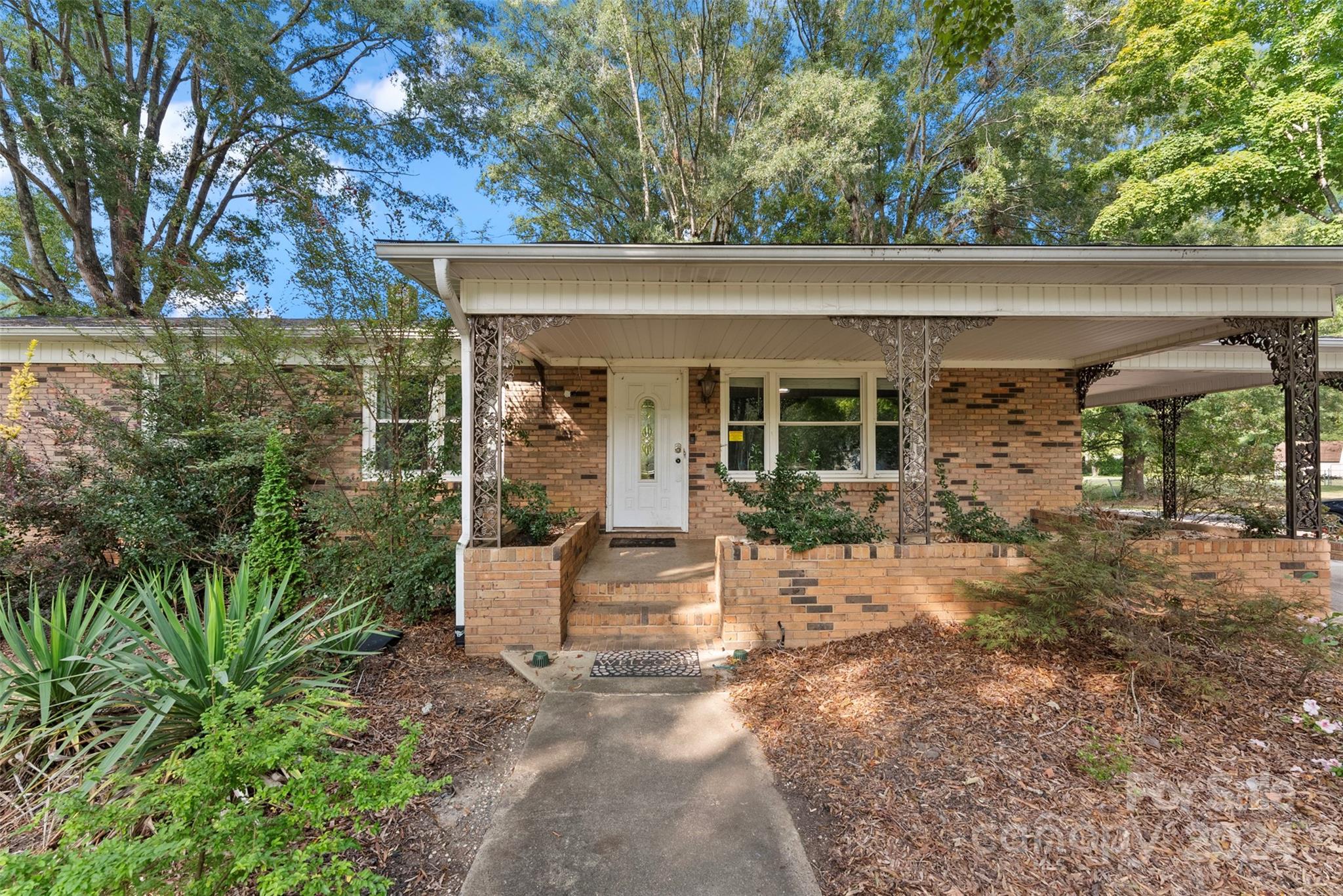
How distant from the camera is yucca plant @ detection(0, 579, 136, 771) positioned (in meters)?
2.34

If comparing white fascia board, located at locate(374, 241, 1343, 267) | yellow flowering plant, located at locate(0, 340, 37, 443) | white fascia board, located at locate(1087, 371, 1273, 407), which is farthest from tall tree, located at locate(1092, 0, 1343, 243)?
yellow flowering plant, located at locate(0, 340, 37, 443)

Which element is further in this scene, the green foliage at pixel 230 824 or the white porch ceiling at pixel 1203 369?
the white porch ceiling at pixel 1203 369

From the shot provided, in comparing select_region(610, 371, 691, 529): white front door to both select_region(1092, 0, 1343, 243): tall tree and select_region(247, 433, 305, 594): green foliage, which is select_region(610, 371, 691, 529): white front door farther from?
select_region(1092, 0, 1343, 243): tall tree

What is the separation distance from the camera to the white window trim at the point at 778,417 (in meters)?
6.96

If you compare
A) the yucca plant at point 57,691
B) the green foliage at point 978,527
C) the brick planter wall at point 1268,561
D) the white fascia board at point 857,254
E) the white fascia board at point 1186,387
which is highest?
the white fascia board at point 857,254

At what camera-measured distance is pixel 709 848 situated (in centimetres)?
215

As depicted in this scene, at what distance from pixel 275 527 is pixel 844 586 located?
4758mm

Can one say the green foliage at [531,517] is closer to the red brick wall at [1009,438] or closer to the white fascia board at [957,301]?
the white fascia board at [957,301]

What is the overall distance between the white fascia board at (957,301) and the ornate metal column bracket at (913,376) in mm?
83

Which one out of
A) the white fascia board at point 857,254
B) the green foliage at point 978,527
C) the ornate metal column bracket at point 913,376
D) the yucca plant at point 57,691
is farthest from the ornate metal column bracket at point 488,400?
the green foliage at point 978,527

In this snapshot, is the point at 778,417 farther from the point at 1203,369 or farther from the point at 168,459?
the point at 168,459

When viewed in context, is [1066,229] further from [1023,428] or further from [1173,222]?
[1023,428]

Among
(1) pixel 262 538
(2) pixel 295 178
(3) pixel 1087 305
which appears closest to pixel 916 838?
(3) pixel 1087 305

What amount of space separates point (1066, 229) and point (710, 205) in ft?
24.6
